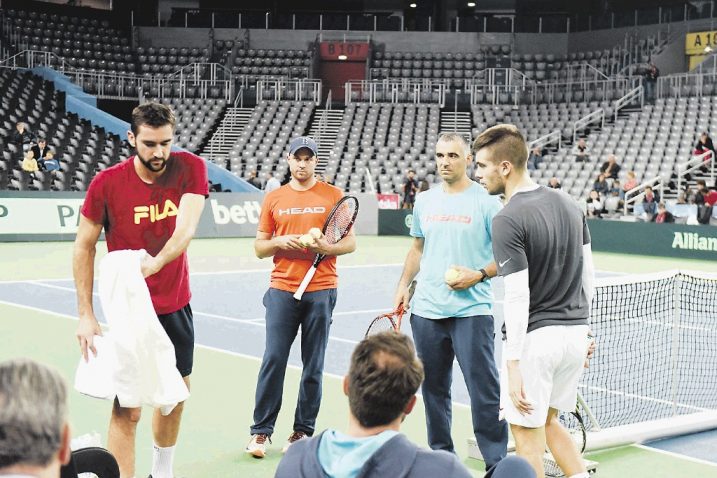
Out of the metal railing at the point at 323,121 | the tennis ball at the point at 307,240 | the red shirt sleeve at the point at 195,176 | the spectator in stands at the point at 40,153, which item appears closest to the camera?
the red shirt sleeve at the point at 195,176

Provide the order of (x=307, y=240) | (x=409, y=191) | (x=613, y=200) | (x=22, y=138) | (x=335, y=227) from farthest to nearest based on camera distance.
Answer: (x=409, y=191), (x=22, y=138), (x=613, y=200), (x=335, y=227), (x=307, y=240)

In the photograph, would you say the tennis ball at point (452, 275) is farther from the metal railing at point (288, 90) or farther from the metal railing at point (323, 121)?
the metal railing at point (288, 90)

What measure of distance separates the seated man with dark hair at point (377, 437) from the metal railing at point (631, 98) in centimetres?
3557

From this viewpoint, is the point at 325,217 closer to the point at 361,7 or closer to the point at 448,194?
the point at 448,194

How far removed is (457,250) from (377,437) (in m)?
3.11

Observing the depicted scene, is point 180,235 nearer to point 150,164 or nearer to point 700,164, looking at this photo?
point 150,164

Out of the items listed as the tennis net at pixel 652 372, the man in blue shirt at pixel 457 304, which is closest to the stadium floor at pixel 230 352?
the tennis net at pixel 652 372

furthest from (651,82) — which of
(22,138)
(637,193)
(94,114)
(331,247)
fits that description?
(331,247)

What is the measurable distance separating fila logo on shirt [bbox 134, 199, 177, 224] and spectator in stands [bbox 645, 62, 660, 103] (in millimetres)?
33966

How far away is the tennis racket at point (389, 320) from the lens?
625cm

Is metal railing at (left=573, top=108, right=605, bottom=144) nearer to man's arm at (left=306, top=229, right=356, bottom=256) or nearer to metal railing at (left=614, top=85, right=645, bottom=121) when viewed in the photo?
metal railing at (left=614, top=85, right=645, bottom=121)

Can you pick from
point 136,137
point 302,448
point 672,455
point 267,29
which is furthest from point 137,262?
point 267,29

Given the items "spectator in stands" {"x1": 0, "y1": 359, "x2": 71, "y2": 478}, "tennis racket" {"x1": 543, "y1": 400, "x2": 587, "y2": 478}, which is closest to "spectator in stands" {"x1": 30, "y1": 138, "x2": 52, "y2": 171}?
"tennis racket" {"x1": 543, "y1": 400, "x2": 587, "y2": 478}

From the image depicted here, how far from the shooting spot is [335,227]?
7043mm
